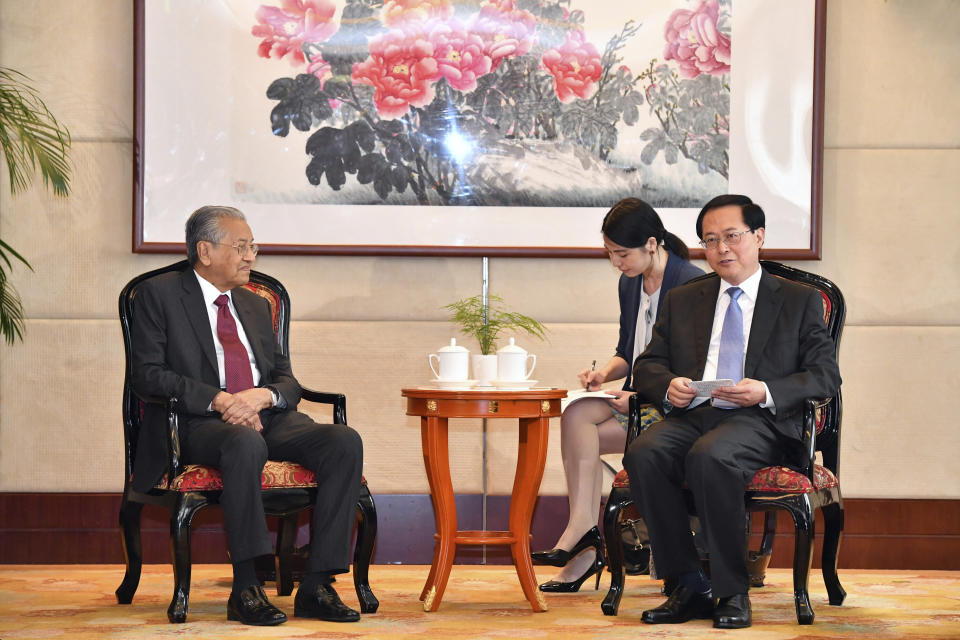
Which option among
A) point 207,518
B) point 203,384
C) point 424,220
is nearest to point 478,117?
point 424,220

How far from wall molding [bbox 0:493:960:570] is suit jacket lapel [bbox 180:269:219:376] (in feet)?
3.81

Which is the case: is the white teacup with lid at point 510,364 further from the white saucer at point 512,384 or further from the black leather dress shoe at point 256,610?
the black leather dress shoe at point 256,610

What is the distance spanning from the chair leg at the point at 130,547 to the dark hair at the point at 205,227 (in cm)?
87

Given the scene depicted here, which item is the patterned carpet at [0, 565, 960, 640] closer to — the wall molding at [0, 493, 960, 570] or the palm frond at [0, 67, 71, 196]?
the wall molding at [0, 493, 960, 570]

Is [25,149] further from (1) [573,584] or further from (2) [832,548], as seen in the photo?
(2) [832,548]

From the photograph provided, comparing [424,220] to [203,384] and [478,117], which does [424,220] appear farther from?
[203,384]

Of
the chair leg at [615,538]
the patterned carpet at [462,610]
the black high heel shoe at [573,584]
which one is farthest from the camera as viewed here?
the black high heel shoe at [573,584]

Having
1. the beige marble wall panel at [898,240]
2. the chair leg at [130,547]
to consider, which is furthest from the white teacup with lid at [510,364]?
the beige marble wall panel at [898,240]

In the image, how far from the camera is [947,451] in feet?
14.6

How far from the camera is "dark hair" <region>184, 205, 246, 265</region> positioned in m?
3.48

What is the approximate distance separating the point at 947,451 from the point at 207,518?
3.24 metres

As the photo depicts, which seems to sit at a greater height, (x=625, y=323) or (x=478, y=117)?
(x=478, y=117)

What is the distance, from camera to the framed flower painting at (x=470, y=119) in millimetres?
4344

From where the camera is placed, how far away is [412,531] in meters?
4.38
